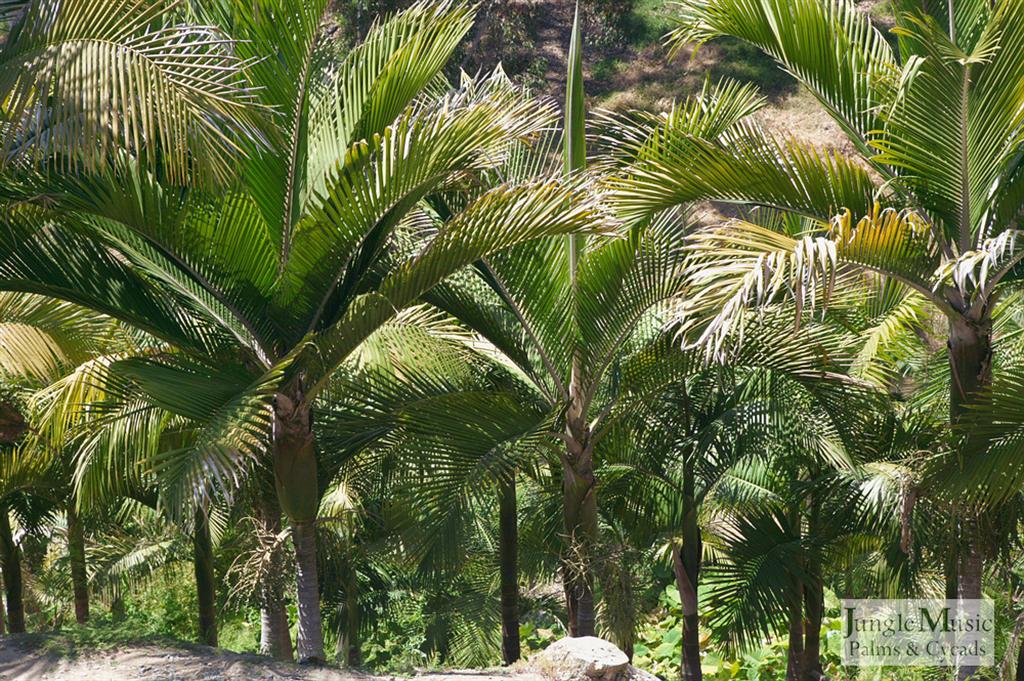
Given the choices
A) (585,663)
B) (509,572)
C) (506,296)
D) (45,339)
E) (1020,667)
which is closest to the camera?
(585,663)

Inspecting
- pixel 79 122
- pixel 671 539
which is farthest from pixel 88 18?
pixel 671 539

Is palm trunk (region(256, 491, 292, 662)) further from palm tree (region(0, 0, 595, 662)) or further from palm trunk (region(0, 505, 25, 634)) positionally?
palm trunk (region(0, 505, 25, 634))

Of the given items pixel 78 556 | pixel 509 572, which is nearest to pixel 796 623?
pixel 509 572

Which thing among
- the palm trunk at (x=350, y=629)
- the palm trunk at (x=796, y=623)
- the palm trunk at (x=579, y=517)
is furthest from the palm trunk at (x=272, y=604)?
the palm trunk at (x=796, y=623)

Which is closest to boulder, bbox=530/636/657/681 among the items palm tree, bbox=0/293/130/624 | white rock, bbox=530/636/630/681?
white rock, bbox=530/636/630/681

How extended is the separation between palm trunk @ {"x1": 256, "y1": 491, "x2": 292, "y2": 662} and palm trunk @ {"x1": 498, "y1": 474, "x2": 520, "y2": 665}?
6.57 ft

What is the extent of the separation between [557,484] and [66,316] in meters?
3.70

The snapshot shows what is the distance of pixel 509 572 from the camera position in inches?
352

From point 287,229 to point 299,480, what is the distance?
1.38 meters

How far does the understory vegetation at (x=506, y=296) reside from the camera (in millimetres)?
4898

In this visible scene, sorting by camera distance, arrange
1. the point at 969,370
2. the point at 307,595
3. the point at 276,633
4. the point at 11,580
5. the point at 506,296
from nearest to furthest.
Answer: the point at 969,370 → the point at 307,595 → the point at 506,296 → the point at 276,633 → the point at 11,580

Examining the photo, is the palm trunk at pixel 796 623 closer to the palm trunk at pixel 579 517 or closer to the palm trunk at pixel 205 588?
the palm trunk at pixel 579 517

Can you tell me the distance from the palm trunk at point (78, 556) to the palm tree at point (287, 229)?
312cm

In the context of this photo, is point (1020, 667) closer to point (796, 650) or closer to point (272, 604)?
point (796, 650)
